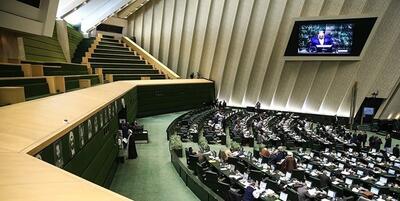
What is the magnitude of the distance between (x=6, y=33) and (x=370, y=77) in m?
20.7

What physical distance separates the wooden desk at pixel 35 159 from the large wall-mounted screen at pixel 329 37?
18.1 meters

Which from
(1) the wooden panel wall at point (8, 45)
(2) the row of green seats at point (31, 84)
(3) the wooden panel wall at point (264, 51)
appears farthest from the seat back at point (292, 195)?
(3) the wooden panel wall at point (264, 51)

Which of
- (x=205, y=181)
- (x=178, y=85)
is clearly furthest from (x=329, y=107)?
(x=205, y=181)

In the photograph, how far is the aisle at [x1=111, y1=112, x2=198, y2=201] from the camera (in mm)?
8758

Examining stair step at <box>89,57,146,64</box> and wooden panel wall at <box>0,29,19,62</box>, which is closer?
wooden panel wall at <box>0,29,19,62</box>

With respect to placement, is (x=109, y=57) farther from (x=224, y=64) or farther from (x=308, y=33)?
(x=308, y=33)

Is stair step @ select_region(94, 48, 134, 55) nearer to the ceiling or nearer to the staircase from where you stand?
the staircase

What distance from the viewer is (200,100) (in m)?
24.8

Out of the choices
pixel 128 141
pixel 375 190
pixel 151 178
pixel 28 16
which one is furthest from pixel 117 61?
pixel 375 190

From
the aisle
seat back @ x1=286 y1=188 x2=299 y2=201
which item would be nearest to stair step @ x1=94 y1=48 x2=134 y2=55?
the aisle

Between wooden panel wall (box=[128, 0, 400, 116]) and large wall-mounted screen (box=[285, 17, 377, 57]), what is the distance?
0.85m

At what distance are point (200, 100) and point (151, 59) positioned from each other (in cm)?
625

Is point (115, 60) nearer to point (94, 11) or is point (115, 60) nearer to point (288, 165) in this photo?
point (94, 11)

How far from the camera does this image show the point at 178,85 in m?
21.9
